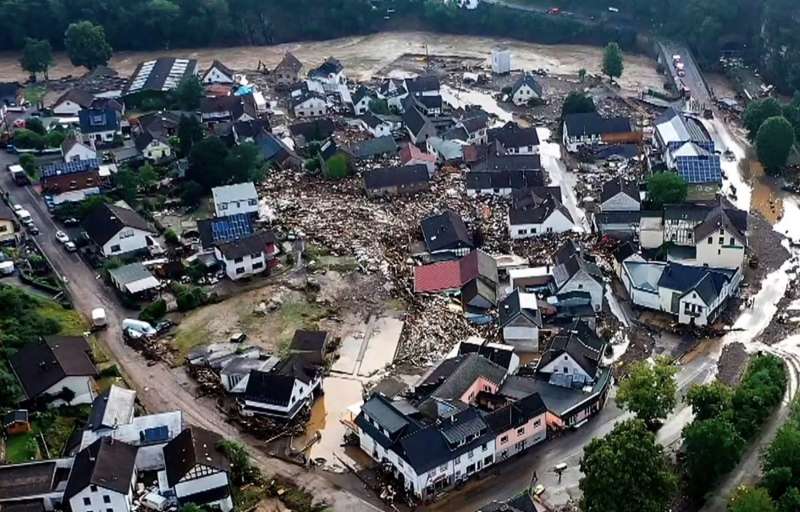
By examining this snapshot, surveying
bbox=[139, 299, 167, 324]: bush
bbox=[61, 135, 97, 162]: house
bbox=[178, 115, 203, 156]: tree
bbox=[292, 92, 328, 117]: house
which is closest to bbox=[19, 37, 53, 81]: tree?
bbox=[292, 92, 328, 117]: house

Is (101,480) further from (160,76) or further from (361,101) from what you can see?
(160,76)

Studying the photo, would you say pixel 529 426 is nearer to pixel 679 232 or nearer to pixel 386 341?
pixel 386 341

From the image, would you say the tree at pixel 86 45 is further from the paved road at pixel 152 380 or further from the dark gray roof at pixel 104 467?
the dark gray roof at pixel 104 467

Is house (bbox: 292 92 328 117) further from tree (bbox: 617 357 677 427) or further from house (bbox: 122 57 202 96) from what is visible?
tree (bbox: 617 357 677 427)

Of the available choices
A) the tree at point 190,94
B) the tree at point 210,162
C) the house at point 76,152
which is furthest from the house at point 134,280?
the tree at point 190,94

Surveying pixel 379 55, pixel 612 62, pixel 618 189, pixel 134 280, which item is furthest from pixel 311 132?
pixel 612 62

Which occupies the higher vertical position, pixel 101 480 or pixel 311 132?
pixel 101 480
